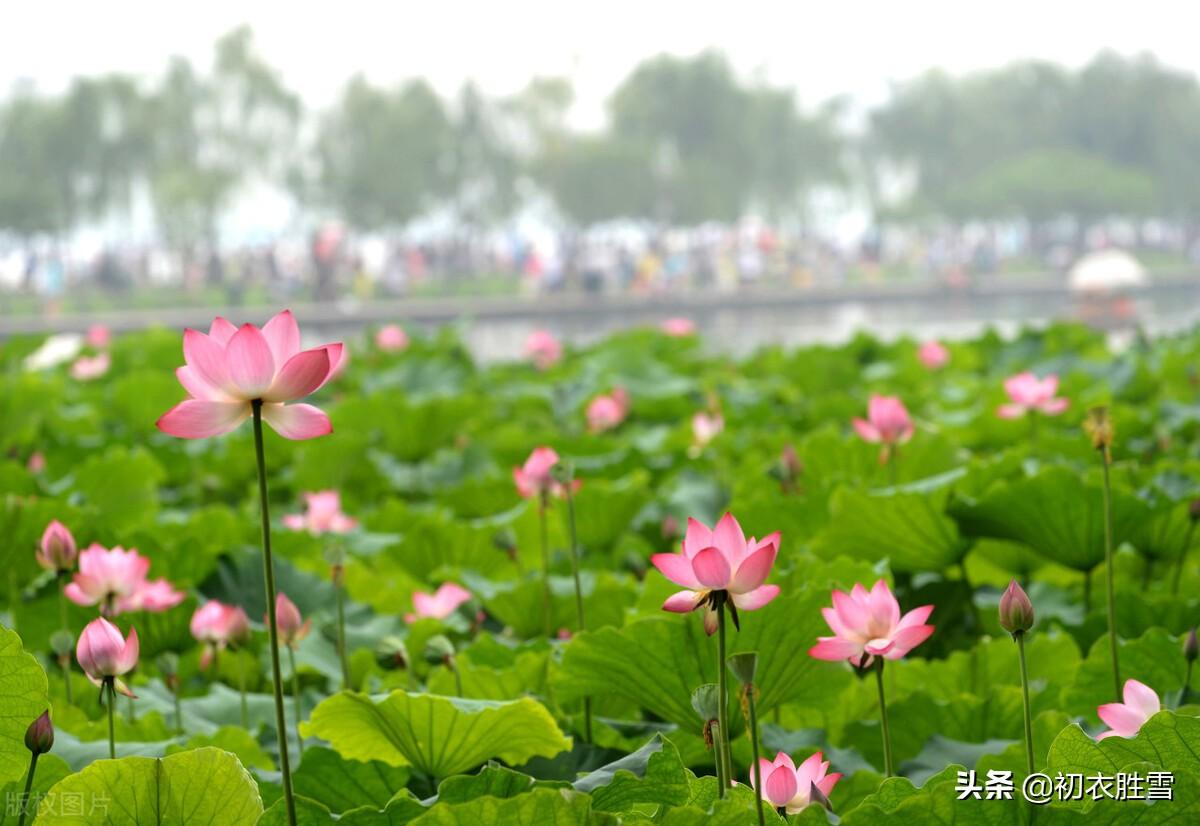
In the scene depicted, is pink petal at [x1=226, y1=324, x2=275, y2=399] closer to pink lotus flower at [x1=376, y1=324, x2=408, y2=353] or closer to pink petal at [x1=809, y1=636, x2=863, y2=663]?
pink petal at [x1=809, y1=636, x2=863, y2=663]

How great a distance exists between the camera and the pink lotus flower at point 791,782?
3.30 feet

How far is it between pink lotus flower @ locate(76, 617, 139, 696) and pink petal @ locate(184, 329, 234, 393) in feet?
0.88

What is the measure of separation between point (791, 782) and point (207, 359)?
47 centimetres

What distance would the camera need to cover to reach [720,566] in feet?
3.26

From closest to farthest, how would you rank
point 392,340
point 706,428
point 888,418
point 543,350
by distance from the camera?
point 888,418, point 706,428, point 543,350, point 392,340

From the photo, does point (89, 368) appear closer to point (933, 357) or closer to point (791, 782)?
point (933, 357)

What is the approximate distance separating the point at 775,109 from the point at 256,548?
4601cm

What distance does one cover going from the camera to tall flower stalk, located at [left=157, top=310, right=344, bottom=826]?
96cm

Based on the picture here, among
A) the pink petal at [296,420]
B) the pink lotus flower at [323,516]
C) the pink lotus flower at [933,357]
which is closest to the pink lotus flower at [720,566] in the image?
the pink petal at [296,420]

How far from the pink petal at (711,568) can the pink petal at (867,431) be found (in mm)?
1219

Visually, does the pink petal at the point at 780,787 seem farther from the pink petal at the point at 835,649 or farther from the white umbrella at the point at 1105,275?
the white umbrella at the point at 1105,275

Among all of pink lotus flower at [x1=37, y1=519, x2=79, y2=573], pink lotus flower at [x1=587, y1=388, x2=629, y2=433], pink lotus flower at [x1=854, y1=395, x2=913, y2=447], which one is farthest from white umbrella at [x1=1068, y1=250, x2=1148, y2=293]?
pink lotus flower at [x1=37, y1=519, x2=79, y2=573]

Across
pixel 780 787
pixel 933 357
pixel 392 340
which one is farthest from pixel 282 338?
pixel 392 340

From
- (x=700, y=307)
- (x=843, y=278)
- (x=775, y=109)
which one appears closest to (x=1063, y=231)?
(x=775, y=109)
